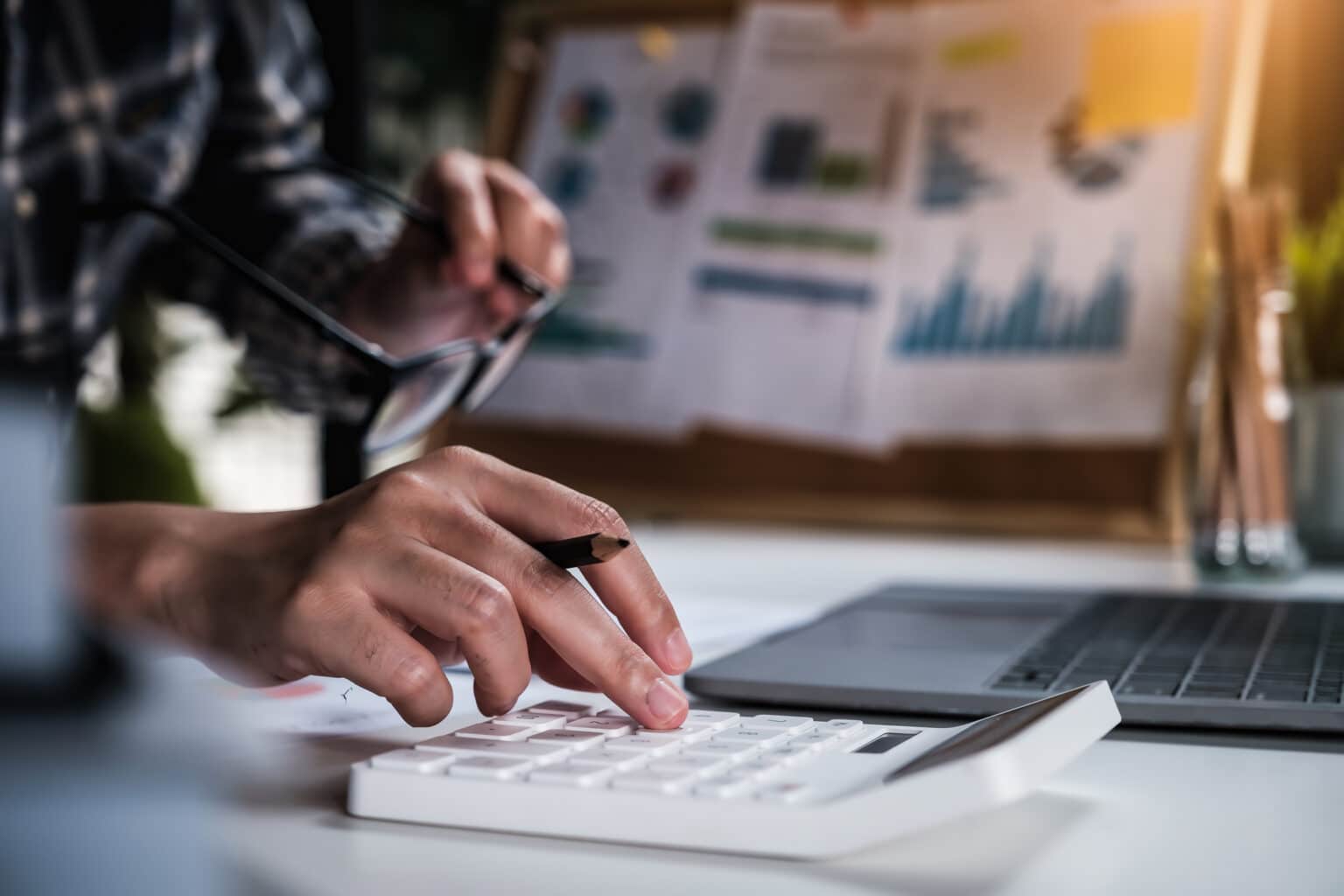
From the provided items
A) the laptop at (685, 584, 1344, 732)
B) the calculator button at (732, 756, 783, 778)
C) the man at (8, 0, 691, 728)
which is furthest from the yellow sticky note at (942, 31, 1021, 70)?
the calculator button at (732, 756, 783, 778)

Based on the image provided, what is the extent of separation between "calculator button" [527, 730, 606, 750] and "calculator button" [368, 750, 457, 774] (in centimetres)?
3

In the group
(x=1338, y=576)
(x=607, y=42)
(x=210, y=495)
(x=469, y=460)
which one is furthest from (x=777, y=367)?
(x=210, y=495)

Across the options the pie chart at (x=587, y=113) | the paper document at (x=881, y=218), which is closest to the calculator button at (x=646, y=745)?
the paper document at (x=881, y=218)

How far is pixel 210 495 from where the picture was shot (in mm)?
2203

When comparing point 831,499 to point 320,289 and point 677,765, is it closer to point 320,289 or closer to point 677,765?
point 320,289

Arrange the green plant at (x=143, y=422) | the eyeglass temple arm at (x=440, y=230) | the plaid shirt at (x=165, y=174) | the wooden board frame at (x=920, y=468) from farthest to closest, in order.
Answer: the green plant at (x=143, y=422)
the wooden board frame at (x=920, y=468)
the plaid shirt at (x=165, y=174)
the eyeglass temple arm at (x=440, y=230)

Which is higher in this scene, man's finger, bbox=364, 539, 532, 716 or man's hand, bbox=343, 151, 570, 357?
man's hand, bbox=343, 151, 570, 357

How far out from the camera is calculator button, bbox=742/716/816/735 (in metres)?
0.39

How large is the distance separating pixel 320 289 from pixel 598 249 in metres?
0.50

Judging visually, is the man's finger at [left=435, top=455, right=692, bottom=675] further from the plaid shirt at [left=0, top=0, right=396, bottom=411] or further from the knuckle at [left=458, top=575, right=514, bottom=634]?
the plaid shirt at [left=0, top=0, right=396, bottom=411]

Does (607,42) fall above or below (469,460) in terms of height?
above

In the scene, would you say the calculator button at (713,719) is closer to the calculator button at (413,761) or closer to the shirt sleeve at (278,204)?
the calculator button at (413,761)

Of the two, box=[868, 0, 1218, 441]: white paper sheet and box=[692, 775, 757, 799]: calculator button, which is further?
box=[868, 0, 1218, 441]: white paper sheet

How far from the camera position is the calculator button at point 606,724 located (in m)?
0.39
